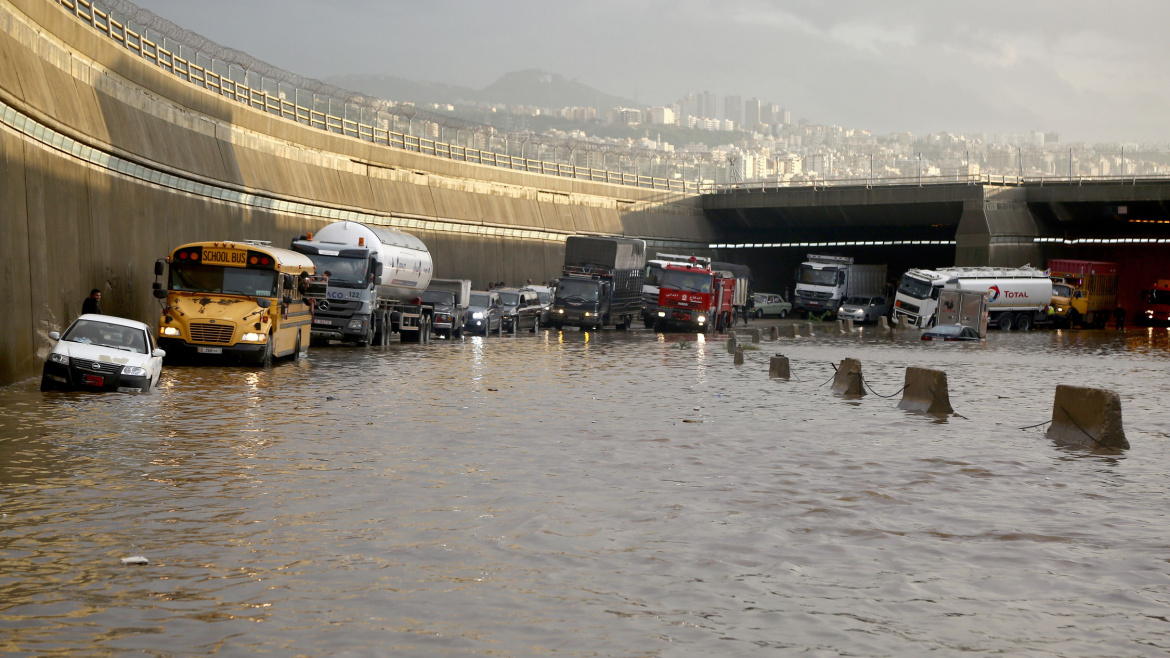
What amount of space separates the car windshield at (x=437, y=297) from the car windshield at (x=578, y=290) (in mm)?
8960

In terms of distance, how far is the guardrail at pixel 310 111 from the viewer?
33250 millimetres

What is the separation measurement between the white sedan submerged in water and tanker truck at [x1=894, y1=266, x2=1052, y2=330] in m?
44.9

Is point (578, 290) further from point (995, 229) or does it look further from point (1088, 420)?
point (1088, 420)

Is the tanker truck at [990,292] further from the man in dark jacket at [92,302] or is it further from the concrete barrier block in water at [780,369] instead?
the man in dark jacket at [92,302]

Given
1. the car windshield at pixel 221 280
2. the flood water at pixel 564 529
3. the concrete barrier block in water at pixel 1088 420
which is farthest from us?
the car windshield at pixel 221 280

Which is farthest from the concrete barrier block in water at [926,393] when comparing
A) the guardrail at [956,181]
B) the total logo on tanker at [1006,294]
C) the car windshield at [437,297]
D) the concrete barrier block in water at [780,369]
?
the guardrail at [956,181]

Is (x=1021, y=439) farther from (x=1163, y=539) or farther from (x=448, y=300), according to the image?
(x=448, y=300)

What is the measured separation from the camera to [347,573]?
323 inches

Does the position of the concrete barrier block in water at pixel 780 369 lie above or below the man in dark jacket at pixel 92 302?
below

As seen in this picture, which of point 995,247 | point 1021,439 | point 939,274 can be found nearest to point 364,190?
point 939,274

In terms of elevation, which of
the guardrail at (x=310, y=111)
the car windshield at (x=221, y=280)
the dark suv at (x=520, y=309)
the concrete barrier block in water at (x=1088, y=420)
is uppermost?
the guardrail at (x=310, y=111)

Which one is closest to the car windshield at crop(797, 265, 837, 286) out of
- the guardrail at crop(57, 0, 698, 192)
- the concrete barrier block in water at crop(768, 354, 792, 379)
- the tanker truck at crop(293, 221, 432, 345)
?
the guardrail at crop(57, 0, 698, 192)

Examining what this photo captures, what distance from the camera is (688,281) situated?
2131 inches

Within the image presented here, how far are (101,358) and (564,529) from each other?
42.0ft
